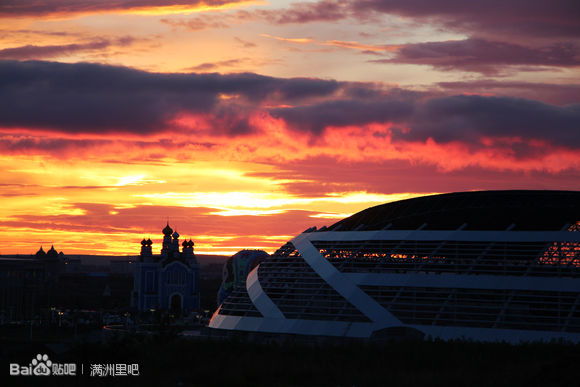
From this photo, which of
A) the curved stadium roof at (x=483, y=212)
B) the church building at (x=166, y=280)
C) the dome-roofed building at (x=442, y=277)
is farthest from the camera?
the church building at (x=166, y=280)

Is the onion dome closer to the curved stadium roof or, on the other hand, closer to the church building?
the church building

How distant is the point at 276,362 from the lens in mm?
53406

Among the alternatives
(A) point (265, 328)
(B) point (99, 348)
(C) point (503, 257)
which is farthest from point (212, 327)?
(C) point (503, 257)

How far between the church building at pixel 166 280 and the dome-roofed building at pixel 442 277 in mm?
102734

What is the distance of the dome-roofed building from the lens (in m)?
59.6

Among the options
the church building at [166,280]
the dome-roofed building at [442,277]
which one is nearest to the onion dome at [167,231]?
the church building at [166,280]

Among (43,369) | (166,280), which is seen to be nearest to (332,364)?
(43,369)

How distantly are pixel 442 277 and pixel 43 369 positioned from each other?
1129 inches

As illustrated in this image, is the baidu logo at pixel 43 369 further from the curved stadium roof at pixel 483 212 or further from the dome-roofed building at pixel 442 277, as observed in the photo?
the curved stadium roof at pixel 483 212

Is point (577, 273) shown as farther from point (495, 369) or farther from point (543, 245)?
point (495, 369)

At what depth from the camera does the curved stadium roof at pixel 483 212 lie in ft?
214

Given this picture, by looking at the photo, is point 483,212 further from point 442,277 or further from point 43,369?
point 43,369

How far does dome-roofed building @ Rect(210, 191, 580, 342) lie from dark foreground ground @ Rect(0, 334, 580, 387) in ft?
12.8

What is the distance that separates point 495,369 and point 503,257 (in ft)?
49.1
